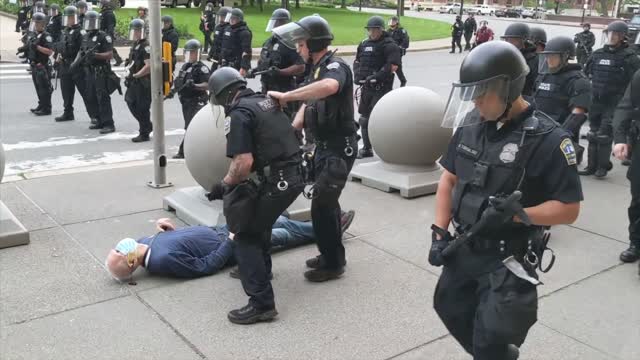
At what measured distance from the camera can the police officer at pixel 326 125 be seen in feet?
15.2

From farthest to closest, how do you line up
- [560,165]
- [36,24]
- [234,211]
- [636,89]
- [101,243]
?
1. [36,24]
2. [101,243]
3. [636,89]
4. [234,211]
5. [560,165]

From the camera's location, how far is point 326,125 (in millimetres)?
4836

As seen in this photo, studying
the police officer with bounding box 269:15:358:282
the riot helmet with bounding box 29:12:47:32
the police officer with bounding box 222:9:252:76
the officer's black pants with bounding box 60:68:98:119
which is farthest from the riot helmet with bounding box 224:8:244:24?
the police officer with bounding box 269:15:358:282

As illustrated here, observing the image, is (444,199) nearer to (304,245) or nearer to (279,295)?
(279,295)

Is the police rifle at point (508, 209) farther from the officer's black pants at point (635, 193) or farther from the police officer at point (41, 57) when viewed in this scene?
the police officer at point (41, 57)

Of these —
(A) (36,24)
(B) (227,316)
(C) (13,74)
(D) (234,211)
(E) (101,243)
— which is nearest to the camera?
(D) (234,211)

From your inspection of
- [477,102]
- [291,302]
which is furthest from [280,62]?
[477,102]

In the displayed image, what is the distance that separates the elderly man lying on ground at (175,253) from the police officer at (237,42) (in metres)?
6.62

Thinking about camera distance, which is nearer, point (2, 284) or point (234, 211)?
point (234, 211)

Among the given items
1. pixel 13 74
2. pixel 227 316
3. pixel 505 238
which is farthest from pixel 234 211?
pixel 13 74

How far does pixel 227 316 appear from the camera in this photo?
4336 mm

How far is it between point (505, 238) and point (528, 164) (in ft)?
1.12

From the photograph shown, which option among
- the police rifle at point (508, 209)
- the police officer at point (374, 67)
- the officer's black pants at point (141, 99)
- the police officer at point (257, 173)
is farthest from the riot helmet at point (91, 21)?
the police rifle at point (508, 209)

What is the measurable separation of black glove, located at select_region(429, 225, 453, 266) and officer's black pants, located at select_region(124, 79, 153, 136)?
777 cm
